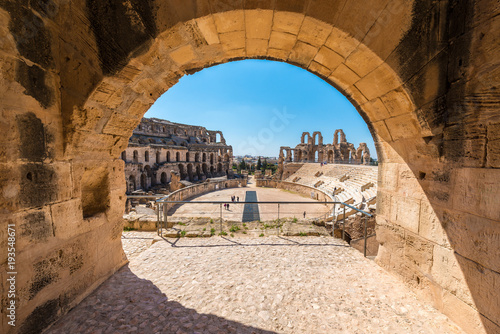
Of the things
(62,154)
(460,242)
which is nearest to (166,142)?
(62,154)

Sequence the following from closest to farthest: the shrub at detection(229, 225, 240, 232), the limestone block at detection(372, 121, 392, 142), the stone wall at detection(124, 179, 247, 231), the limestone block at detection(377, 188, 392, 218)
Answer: the limestone block at detection(372, 121, 392, 142) < the limestone block at detection(377, 188, 392, 218) < the shrub at detection(229, 225, 240, 232) < the stone wall at detection(124, 179, 247, 231)

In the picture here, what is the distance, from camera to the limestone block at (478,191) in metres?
1.63

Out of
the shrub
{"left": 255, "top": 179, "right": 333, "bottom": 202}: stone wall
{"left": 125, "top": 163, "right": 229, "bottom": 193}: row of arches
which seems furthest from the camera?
{"left": 125, "top": 163, "right": 229, "bottom": 193}: row of arches

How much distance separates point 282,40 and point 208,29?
0.86 m

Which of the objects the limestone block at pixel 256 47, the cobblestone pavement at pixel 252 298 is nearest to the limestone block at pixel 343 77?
the limestone block at pixel 256 47

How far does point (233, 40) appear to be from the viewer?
2166mm

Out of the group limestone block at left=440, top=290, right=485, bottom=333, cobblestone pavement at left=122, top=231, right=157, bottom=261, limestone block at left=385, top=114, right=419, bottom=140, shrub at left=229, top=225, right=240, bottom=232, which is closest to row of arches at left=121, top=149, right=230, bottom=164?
cobblestone pavement at left=122, top=231, right=157, bottom=261

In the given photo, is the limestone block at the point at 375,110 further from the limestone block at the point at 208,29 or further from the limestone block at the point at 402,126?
the limestone block at the point at 208,29

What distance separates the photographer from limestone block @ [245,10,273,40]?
6.00 ft

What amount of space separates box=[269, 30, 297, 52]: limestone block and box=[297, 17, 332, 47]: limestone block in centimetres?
10

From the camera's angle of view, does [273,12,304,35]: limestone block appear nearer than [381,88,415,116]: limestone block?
Yes

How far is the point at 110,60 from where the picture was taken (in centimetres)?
198

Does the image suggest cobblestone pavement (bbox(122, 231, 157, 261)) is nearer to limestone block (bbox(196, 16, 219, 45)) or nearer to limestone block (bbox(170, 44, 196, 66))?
limestone block (bbox(170, 44, 196, 66))

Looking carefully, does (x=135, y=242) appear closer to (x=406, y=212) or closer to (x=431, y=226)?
(x=406, y=212)
